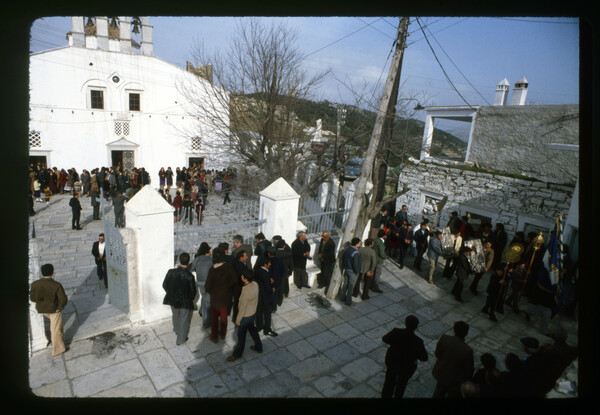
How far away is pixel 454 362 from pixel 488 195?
25.8 ft

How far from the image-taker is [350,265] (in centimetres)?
634

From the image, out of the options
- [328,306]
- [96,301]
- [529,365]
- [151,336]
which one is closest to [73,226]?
[96,301]

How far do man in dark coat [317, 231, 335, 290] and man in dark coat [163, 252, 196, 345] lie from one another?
9.69 ft

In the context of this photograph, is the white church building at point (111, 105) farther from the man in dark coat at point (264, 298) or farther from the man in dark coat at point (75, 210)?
the man in dark coat at point (264, 298)

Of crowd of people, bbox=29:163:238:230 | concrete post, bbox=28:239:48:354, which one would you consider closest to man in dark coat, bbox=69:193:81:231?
crowd of people, bbox=29:163:238:230

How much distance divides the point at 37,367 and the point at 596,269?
20.0 ft

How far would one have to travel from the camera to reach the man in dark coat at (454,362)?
136 inches

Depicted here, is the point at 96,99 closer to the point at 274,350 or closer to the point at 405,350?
the point at 274,350

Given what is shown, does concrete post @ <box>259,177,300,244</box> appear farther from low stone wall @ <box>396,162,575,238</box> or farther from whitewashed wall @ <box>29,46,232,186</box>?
whitewashed wall @ <box>29,46,232,186</box>

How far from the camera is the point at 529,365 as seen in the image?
3.28 meters

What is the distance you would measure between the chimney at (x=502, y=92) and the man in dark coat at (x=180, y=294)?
11.5 meters

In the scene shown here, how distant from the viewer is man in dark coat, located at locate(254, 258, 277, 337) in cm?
482

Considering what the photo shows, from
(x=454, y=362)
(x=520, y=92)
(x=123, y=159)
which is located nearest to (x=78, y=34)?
(x=123, y=159)

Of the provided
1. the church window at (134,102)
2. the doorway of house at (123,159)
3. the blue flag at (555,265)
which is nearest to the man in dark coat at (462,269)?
the blue flag at (555,265)
